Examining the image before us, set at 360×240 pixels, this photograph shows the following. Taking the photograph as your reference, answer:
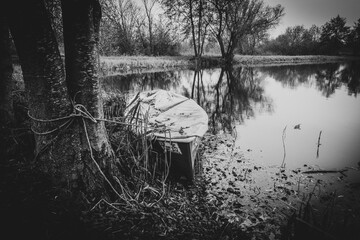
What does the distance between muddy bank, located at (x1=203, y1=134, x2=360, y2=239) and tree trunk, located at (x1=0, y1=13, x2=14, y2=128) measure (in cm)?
345

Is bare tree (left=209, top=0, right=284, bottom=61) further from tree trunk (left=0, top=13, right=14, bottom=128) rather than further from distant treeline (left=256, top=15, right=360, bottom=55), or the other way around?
tree trunk (left=0, top=13, right=14, bottom=128)

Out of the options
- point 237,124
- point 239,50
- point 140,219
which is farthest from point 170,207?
point 239,50

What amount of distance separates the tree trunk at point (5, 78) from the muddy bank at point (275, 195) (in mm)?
3453

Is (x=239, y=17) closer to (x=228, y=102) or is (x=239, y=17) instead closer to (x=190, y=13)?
(x=190, y=13)

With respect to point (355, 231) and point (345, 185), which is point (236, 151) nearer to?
point (345, 185)

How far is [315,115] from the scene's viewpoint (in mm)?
7828

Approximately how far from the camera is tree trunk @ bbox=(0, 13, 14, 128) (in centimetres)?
320

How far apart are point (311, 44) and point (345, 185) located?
56840 mm

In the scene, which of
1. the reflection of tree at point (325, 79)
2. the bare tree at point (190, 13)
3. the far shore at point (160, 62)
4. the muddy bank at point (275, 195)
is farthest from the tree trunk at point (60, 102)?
the bare tree at point (190, 13)

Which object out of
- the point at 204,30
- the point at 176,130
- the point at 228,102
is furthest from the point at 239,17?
the point at 176,130

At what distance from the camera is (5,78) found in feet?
10.6

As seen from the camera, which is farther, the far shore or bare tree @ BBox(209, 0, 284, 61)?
bare tree @ BBox(209, 0, 284, 61)

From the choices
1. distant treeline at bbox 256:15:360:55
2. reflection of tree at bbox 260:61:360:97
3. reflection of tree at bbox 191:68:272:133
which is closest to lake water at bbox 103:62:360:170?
reflection of tree at bbox 191:68:272:133

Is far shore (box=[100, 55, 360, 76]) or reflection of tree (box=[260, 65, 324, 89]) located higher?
far shore (box=[100, 55, 360, 76])
